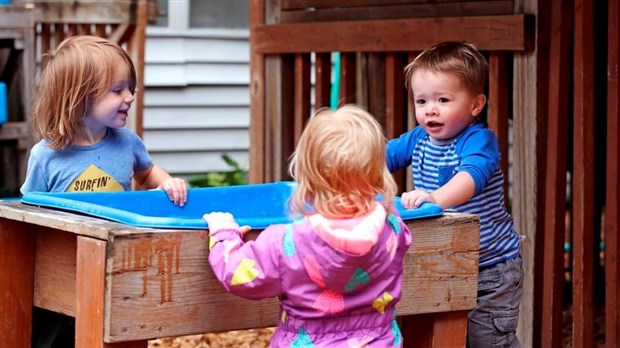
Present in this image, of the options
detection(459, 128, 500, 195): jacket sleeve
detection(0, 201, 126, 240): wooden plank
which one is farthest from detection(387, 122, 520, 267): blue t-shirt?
detection(0, 201, 126, 240): wooden plank

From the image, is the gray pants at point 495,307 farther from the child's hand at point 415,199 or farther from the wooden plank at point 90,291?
the wooden plank at point 90,291

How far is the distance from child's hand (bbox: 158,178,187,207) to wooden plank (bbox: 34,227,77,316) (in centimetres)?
53

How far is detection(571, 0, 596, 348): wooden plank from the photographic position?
4852 mm

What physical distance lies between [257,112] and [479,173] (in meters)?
2.58

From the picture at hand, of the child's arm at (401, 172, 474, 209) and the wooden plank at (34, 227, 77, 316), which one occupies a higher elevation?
the child's arm at (401, 172, 474, 209)

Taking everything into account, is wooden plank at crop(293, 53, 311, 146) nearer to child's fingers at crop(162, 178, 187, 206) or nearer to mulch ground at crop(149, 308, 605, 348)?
A: mulch ground at crop(149, 308, 605, 348)

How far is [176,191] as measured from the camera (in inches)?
158

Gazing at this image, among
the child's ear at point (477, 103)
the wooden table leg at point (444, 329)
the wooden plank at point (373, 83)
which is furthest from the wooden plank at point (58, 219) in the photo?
the wooden plank at point (373, 83)

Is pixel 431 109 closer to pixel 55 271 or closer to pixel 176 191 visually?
pixel 176 191

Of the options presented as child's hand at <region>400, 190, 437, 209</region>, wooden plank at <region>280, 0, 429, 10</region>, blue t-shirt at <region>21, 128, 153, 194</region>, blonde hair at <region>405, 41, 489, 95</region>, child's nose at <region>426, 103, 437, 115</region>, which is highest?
wooden plank at <region>280, 0, 429, 10</region>

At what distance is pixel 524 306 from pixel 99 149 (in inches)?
76.4

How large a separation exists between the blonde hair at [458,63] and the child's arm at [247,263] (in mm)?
1142

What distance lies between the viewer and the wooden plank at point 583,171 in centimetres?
485

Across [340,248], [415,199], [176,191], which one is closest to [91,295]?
[340,248]
